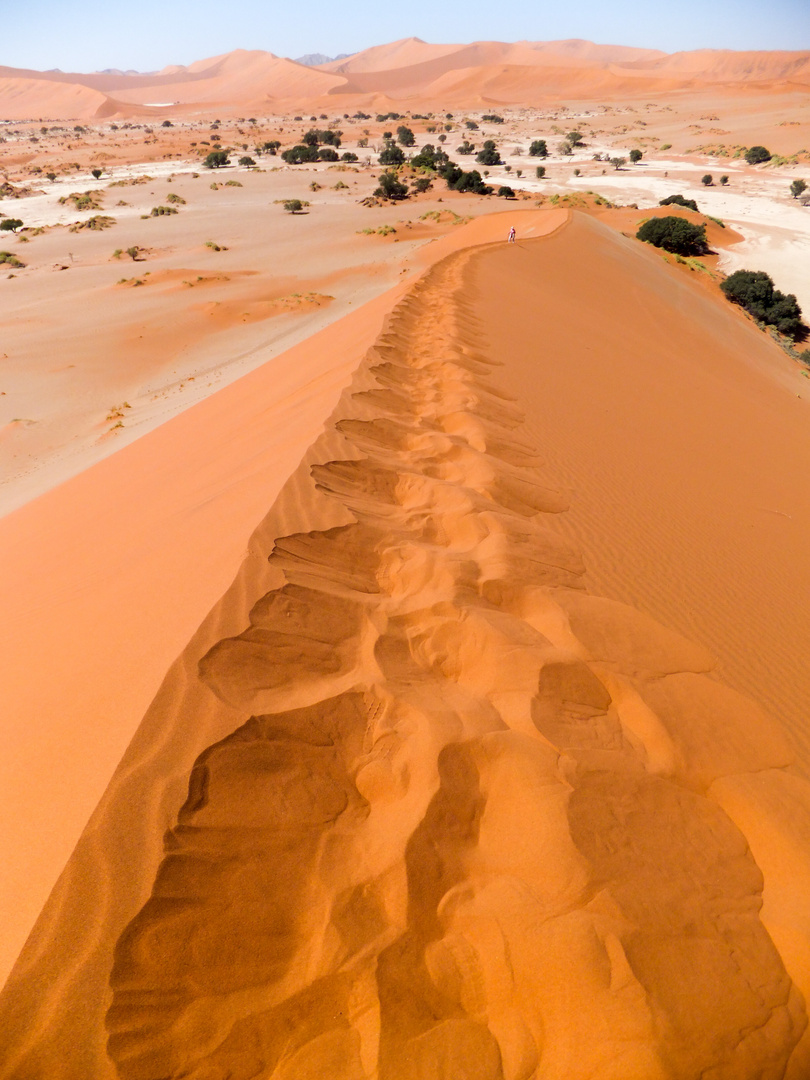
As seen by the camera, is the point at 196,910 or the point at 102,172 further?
the point at 102,172

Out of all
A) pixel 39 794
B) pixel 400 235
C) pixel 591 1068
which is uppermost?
pixel 400 235

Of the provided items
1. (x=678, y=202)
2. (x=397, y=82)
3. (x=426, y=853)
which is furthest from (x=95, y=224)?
(x=397, y=82)

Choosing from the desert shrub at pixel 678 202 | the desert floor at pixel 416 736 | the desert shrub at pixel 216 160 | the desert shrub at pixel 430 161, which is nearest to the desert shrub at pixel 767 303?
the desert shrub at pixel 678 202

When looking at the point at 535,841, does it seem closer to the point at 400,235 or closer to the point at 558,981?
the point at 558,981

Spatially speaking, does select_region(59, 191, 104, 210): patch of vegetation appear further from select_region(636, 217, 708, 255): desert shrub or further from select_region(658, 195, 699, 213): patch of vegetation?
select_region(658, 195, 699, 213): patch of vegetation

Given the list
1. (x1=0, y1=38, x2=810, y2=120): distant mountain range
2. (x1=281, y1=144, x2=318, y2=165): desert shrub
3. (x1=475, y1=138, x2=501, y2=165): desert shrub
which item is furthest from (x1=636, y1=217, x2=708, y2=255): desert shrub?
(x1=0, y1=38, x2=810, y2=120): distant mountain range

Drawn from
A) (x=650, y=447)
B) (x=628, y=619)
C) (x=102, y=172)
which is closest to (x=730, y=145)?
(x=102, y=172)

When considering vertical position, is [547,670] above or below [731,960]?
above
